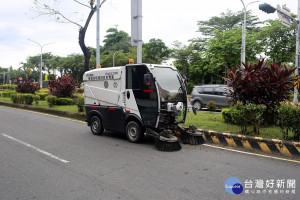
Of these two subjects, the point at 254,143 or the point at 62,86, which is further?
the point at 62,86

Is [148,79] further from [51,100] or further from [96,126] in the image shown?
[51,100]

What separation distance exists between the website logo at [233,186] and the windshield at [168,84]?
8.79 ft

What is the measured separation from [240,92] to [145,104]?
10.3 ft

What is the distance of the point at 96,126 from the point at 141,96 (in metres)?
2.27

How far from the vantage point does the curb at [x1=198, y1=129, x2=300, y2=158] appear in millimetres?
5619

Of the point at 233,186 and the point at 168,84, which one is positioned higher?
the point at 168,84

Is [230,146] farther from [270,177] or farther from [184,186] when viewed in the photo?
[184,186]

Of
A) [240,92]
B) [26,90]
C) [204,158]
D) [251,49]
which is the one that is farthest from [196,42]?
[204,158]

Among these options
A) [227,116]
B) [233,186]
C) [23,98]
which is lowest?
[233,186]

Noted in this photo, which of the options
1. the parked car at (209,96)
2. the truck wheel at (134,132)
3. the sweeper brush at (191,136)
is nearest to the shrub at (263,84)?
the sweeper brush at (191,136)

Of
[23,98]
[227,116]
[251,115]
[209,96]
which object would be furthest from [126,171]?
[23,98]

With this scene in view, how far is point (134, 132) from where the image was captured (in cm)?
679

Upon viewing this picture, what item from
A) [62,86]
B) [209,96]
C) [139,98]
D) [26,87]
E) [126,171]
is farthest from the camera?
[26,87]

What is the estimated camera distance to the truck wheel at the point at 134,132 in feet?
21.7
